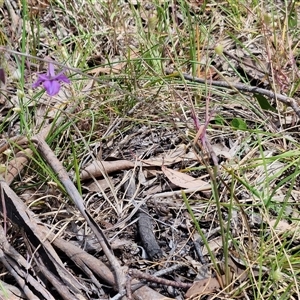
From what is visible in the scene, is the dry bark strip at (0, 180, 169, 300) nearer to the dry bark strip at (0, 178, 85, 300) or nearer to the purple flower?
the dry bark strip at (0, 178, 85, 300)

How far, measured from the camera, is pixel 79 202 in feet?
4.28

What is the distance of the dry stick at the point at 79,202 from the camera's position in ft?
4.08

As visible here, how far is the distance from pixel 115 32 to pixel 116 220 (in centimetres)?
87

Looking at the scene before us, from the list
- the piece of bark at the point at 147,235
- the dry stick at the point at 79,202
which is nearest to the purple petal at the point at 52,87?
the dry stick at the point at 79,202

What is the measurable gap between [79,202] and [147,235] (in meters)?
0.20

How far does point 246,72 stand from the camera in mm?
1937

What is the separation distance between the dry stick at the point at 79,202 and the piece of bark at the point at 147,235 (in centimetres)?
11

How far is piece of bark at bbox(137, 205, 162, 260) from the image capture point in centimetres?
133

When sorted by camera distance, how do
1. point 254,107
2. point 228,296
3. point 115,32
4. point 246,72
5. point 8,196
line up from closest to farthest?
1. point 228,296
2. point 8,196
3. point 254,107
4. point 246,72
5. point 115,32

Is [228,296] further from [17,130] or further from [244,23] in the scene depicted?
[244,23]

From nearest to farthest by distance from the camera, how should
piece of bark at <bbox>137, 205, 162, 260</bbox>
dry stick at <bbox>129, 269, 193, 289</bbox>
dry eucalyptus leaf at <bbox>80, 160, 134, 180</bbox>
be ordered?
dry stick at <bbox>129, 269, 193, 289</bbox> → piece of bark at <bbox>137, 205, 162, 260</bbox> → dry eucalyptus leaf at <bbox>80, 160, 134, 180</bbox>

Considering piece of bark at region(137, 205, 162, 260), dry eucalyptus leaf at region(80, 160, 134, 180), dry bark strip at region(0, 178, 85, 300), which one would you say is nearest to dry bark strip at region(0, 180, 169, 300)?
dry bark strip at region(0, 178, 85, 300)

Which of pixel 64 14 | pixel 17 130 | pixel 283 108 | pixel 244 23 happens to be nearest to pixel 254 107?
pixel 283 108

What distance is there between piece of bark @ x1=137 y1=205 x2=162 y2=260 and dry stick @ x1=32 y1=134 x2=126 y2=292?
0.11 metres
